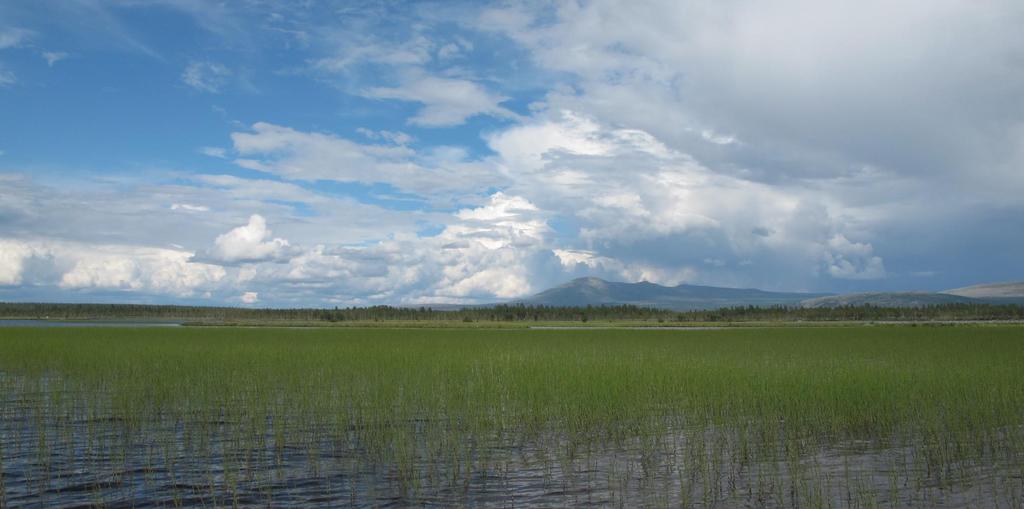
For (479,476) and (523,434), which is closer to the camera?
(479,476)

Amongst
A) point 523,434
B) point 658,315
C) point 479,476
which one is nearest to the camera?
point 479,476

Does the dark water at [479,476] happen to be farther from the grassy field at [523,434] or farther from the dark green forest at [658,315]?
the dark green forest at [658,315]

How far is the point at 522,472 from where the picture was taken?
400 inches

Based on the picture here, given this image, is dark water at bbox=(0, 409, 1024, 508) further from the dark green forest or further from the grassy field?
the dark green forest

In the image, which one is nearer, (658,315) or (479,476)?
(479,476)

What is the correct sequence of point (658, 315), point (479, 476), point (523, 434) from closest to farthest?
1. point (479, 476)
2. point (523, 434)
3. point (658, 315)

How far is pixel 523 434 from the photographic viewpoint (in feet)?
42.3

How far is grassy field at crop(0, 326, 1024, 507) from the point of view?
9242 mm

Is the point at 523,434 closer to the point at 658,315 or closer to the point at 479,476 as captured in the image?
the point at 479,476

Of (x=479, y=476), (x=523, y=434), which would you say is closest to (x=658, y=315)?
(x=523, y=434)

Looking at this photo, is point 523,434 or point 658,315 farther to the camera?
point 658,315

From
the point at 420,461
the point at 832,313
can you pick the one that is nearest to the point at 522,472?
the point at 420,461

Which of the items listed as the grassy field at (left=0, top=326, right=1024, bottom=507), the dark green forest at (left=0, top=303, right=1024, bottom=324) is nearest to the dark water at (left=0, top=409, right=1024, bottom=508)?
the grassy field at (left=0, top=326, right=1024, bottom=507)

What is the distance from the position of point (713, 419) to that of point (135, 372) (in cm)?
1744
